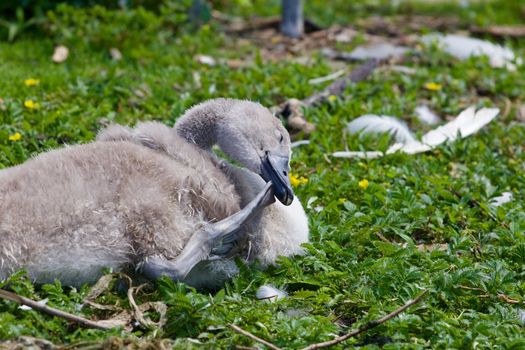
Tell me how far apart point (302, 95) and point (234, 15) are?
3578mm

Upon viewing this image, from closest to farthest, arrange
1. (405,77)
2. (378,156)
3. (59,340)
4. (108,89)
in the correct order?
(59,340) → (378,156) → (108,89) → (405,77)

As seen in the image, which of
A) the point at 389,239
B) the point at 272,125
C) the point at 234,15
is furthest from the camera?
the point at 234,15

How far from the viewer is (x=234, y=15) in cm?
1048

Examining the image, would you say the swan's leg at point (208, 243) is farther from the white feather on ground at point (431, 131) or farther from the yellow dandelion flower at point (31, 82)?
the yellow dandelion flower at point (31, 82)

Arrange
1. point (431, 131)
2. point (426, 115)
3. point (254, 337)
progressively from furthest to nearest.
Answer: point (426, 115) → point (431, 131) → point (254, 337)

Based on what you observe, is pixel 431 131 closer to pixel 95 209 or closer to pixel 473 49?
pixel 473 49

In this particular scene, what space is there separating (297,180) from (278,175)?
119 cm

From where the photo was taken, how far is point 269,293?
164 inches

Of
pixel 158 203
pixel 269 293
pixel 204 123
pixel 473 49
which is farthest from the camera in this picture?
pixel 473 49

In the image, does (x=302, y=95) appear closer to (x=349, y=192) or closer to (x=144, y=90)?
(x=144, y=90)

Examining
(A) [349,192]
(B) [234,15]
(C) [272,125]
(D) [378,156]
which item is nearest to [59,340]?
(C) [272,125]

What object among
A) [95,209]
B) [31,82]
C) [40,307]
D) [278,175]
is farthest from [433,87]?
[40,307]

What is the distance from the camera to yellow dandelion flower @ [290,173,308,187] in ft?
18.1

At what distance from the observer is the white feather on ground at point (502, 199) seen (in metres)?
5.49
